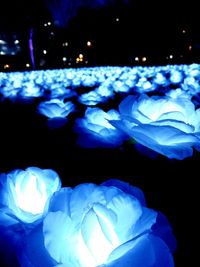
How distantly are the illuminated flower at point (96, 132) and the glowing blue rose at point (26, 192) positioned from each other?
0.15 meters

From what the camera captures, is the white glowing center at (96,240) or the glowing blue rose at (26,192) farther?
the glowing blue rose at (26,192)

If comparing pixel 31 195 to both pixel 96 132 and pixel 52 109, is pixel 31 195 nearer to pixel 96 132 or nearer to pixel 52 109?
pixel 96 132

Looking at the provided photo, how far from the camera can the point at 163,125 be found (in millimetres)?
688

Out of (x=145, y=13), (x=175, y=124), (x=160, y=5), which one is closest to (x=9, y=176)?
Answer: (x=175, y=124)

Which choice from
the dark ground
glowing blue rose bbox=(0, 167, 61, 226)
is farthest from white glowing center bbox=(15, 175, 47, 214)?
the dark ground

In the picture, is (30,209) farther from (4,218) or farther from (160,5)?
(160,5)

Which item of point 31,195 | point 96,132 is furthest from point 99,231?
point 96,132

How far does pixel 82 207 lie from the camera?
0.52m

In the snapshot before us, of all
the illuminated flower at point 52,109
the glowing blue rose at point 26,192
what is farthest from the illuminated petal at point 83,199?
the illuminated flower at point 52,109

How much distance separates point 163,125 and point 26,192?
Result: 1.06ft

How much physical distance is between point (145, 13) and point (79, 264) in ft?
57.5

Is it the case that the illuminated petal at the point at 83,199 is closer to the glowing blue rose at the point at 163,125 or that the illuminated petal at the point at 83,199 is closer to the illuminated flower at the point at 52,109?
the glowing blue rose at the point at 163,125

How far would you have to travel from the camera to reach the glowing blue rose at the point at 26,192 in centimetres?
62

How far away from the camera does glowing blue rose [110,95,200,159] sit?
2.16 ft
